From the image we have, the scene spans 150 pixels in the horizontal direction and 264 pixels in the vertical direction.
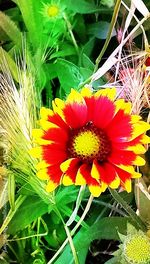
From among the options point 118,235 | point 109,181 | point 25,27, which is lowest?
point 118,235

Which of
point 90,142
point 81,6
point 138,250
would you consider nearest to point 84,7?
point 81,6

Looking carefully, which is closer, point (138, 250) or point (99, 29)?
point (138, 250)

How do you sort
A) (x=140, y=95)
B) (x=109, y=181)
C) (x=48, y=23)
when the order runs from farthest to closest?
(x=48, y=23), (x=140, y=95), (x=109, y=181)

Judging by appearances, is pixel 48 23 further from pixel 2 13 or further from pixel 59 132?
pixel 59 132

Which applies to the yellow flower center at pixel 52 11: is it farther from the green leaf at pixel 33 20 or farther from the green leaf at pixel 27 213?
the green leaf at pixel 27 213

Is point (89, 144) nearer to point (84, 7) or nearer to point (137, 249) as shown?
point (137, 249)

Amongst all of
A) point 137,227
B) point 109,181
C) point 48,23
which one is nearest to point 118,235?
point 137,227

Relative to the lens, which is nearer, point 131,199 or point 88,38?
point 131,199

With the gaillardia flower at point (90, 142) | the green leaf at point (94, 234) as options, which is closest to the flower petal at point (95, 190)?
the gaillardia flower at point (90, 142)
